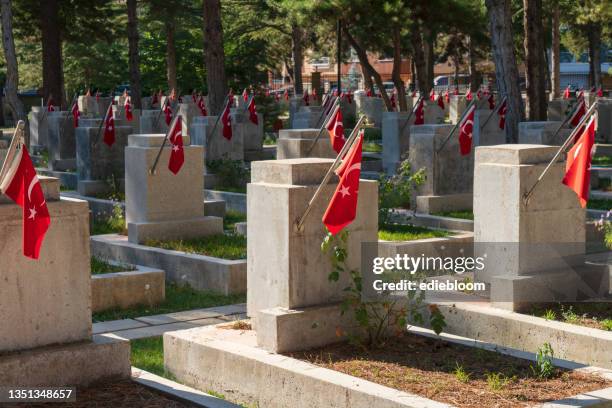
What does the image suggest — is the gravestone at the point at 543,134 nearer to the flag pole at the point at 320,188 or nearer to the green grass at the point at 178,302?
the green grass at the point at 178,302

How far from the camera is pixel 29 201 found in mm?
7336

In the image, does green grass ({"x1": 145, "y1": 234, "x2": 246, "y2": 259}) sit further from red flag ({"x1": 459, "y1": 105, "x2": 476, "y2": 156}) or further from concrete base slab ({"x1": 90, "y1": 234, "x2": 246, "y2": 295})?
red flag ({"x1": 459, "y1": 105, "x2": 476, "y2": 156})

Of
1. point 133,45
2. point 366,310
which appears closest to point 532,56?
point 133,45

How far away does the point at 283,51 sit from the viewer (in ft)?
189

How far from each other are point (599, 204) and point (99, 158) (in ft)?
26.2

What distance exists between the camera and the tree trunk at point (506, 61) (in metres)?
22.1

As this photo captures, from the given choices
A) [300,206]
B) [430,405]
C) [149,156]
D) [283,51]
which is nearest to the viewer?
[430,405]

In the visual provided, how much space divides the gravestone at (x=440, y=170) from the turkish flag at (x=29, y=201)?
986 cm

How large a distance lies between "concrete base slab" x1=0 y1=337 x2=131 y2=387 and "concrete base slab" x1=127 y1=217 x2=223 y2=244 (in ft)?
21.3

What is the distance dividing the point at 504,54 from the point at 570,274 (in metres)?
12.3

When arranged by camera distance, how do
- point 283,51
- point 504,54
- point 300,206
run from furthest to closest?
point 283,51 → point 504,54 → point 300,206

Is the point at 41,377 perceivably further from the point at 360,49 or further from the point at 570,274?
the point at 360,49

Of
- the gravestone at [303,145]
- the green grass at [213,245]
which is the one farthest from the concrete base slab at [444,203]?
the green grass at [213,245]

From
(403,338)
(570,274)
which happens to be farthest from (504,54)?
(403,338)
